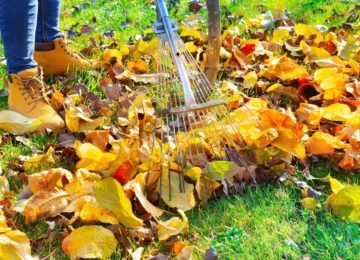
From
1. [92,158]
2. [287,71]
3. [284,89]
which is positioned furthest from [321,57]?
[92,158]

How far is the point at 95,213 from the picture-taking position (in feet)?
5.62

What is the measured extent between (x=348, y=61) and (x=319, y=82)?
392 mm

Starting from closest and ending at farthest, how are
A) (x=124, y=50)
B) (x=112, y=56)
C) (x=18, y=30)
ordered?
(x=18, y=30) → (x=112, y=56) → (x=124, y=50)

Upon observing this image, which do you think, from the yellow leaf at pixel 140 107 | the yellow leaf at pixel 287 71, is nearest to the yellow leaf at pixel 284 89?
the yellow leaf at pixel 287 71

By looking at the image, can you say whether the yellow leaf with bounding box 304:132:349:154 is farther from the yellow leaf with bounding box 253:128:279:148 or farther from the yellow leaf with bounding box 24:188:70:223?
the yellow leaf with bounding box 24:188:70:223

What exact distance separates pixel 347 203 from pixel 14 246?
1113mm

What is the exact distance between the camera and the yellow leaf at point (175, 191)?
1.77 metres

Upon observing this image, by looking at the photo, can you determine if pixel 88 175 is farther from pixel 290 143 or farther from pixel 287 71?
pixel 287 71

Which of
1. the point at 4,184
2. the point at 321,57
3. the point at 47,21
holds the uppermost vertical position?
the point at 47,21

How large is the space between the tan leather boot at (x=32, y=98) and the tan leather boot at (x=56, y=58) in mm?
380

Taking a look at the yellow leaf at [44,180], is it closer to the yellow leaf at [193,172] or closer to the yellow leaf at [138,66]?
the yellow leaf at [193,172]

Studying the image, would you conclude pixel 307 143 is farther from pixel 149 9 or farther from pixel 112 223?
pixel 149 9

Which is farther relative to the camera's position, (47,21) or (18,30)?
(47,21)

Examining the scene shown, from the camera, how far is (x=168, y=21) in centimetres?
203
